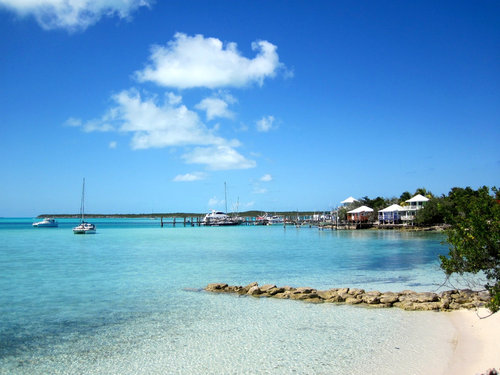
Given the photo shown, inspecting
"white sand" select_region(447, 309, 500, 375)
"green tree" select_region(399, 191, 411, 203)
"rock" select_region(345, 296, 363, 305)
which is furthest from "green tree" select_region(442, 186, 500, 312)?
"green tree" select_region(399, 191, 411, 203)

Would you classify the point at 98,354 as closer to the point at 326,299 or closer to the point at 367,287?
→ the point at 326,299

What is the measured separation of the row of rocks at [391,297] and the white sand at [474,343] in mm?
928

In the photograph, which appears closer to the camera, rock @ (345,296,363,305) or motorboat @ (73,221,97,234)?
rock @ (345,296,363,305)

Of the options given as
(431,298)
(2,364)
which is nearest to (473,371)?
(431,298)

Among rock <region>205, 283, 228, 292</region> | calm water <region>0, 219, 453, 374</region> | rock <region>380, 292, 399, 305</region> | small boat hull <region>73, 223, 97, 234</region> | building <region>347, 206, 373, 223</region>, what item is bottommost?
calm water <region>0, 219, 453, 374</region>

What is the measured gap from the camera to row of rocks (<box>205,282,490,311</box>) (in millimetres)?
13336

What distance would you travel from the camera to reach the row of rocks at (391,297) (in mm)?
13336

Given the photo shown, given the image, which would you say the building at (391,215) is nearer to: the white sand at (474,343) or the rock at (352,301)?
the rock at (352,301)

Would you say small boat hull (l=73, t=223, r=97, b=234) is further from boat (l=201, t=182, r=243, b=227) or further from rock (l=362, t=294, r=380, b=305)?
rock (l=362, t=294, r=380, b=305)

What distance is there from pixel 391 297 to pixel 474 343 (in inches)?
184

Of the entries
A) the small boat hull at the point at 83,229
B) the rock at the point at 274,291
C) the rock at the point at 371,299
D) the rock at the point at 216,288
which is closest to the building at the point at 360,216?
the small boat hull at the point at 83,229

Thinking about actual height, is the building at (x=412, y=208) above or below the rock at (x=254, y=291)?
above

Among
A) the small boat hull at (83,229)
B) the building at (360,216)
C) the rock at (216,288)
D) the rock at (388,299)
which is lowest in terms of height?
the rock at (216,288)

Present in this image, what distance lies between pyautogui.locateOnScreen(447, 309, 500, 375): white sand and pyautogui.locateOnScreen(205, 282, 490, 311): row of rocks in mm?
928
